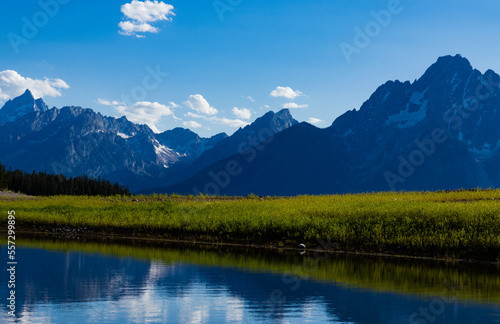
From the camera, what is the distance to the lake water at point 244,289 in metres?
19.6

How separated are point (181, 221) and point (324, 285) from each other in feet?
78.3

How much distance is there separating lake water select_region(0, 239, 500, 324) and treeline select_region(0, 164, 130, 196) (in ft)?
326

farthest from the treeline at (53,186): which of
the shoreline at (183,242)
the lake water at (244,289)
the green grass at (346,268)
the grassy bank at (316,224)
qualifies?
the lake water at (244,289)

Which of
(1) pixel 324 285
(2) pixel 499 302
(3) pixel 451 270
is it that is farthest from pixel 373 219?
(2) pixel 499 302

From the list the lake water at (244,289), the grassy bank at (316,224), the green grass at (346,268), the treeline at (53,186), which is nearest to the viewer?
the lake water at (244,289)

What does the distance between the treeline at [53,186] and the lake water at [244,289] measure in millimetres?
99477

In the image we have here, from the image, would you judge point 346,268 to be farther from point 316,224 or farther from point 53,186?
point 53,186

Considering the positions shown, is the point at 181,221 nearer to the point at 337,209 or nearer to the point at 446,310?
the point at 337,209

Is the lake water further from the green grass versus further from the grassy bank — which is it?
the grassy bank

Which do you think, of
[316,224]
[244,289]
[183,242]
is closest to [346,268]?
[244,289]

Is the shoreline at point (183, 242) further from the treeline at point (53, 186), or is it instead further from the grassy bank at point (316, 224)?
the treeline at point (53, 186)

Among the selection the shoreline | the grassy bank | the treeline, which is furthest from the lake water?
the treeline

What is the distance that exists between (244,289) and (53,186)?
388 feet

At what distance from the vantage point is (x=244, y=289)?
973 inches
